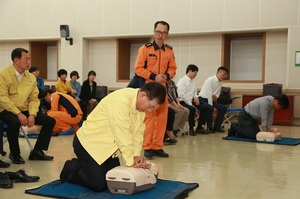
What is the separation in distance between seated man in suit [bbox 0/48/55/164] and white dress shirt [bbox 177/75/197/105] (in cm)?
295

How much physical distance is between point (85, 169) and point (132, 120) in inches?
21.5

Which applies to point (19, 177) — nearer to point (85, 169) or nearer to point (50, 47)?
point (85, 169)

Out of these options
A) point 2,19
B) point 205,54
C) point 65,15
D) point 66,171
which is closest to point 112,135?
point 66,171

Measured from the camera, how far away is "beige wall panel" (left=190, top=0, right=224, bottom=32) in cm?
897

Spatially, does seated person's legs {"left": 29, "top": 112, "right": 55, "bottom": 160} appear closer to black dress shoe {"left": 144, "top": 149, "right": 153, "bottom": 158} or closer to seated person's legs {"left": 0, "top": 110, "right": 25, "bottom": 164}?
seated person's legs {"left": 0, "top": 110, "right": 25, "bottom": 164}

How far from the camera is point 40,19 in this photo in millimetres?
10820

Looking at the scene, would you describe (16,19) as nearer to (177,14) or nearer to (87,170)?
(177,14)

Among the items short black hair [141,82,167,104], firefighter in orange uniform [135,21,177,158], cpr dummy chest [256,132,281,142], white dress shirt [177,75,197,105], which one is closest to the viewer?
short black hair [141,82,167,104]

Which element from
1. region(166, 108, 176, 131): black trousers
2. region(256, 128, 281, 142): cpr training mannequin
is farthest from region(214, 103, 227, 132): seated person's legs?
region(166, 108, 176, 131): black trousers

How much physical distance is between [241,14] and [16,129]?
6.66 meters

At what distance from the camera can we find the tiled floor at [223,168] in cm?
288

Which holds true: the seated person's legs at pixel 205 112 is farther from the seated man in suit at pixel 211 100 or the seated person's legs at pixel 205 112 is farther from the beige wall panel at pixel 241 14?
the beige wall panel at pixel 241 14

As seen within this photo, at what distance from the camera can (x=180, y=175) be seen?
3.42m

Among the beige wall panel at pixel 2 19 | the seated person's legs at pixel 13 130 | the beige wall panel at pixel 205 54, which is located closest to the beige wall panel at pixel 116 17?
the beige wall panel at pixel 205 54
